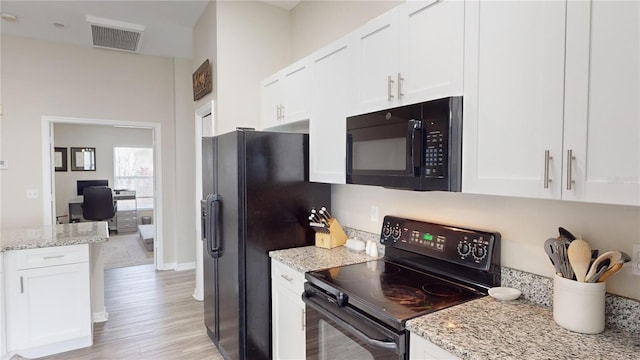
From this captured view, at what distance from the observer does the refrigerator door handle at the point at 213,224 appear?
2.55 meters

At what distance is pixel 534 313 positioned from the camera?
4.43 feet

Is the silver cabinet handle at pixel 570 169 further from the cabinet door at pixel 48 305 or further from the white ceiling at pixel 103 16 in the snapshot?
the cabinet door at pixel 48 305

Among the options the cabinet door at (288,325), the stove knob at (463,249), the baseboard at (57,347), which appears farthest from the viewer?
the baseboard at (57,347)

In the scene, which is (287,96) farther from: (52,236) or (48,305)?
(48,305)

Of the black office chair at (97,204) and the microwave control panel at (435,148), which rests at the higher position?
the microwave control panel at (435,148)

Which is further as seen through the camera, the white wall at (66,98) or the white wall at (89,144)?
the white wall at (89,144)

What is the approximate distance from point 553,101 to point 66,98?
16.4 feet

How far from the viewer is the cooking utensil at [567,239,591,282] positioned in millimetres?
1186

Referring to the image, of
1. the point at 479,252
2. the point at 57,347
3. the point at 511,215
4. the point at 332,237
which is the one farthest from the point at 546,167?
the point at 57,347

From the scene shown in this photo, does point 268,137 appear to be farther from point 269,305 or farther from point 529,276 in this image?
point 529,276

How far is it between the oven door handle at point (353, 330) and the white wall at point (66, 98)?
367 cm

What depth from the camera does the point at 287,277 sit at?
7.05ft

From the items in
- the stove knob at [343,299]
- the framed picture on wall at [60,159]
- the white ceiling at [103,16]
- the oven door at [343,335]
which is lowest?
the oven door at [343,335]

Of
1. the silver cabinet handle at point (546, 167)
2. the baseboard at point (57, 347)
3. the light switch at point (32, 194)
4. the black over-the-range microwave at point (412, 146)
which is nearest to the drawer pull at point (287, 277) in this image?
the black over-the-range microwave at point (412, 146)
